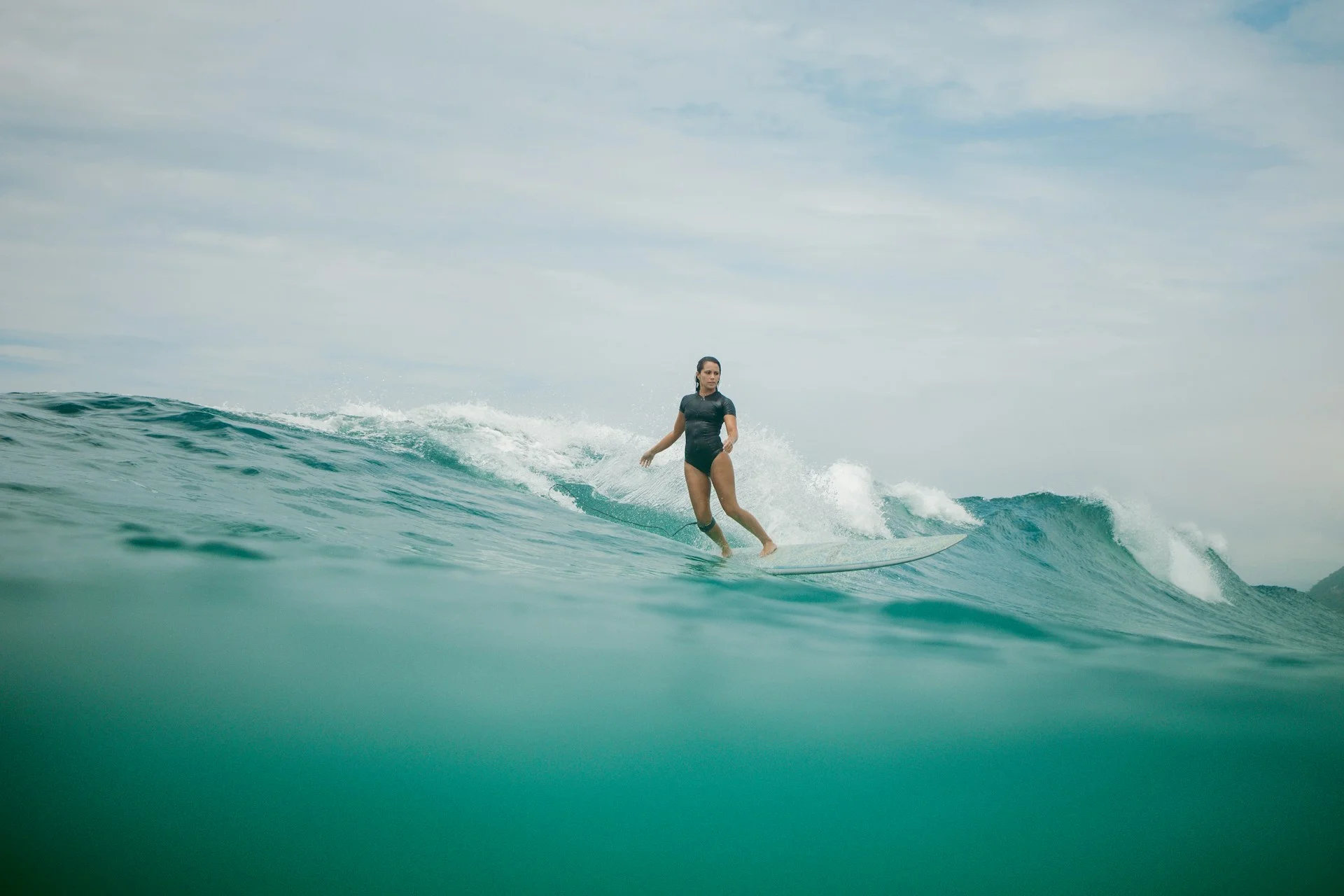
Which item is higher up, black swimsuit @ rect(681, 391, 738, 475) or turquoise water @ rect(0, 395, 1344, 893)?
black swimsuit @ rect(681, 391, 738, 475)

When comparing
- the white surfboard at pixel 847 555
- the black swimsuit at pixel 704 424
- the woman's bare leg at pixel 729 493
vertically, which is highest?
the black swimsuit at pixel 704 424

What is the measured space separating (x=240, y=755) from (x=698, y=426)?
567 centimetres

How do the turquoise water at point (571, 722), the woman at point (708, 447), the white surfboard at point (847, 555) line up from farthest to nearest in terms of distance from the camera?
Result: 1. the woman at point (708, 447)
2. the white surfboard at point (847, 555)
3. the turquoise water at point (571, 722)

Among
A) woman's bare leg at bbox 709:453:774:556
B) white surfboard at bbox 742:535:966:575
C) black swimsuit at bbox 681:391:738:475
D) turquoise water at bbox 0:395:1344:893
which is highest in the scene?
black swimsuit at bbox 681:391:738:475

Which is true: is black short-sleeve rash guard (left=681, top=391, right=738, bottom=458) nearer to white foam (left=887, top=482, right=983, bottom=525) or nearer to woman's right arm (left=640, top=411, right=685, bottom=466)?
woman's right arm (left=640, top=411, right=685, bottom=466)

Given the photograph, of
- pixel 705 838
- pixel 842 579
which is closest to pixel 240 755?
pixel 705 838

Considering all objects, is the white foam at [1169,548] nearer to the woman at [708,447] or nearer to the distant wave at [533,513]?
the distant wave at [533,513]

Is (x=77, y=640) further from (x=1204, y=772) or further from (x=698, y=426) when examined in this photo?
(x=1204, y=772)

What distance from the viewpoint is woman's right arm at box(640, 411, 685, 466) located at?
9078 mm

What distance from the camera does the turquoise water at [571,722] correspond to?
3.92 m

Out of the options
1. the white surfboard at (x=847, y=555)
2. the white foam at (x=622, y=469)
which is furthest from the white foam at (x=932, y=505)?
the white surfboard at (x=847, y=555)

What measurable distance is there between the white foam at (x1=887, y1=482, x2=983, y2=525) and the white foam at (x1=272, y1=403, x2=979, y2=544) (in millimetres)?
29

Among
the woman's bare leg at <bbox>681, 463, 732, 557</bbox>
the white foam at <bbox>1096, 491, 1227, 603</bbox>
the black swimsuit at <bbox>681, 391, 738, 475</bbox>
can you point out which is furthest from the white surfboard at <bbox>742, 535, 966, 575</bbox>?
the white foam at <bbox>1096, 491, 1227, 603</bbox>

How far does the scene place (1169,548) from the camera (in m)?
14.0
